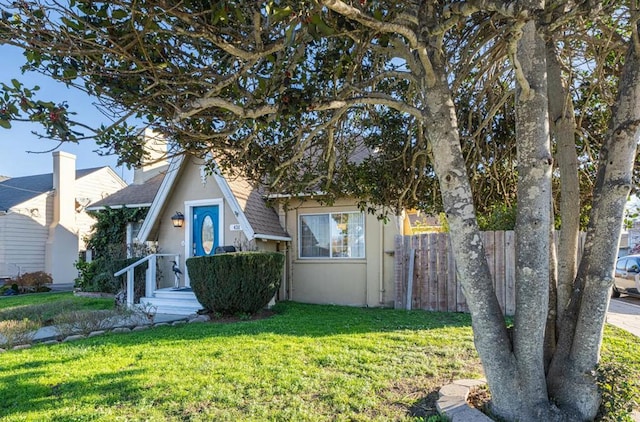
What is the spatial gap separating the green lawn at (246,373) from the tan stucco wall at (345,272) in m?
3.39

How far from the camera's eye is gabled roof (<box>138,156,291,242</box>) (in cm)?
1075

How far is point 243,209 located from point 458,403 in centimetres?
817

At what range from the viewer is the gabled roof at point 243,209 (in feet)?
35.3

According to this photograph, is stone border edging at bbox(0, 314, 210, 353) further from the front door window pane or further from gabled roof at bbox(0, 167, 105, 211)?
gabled roof at bbox(0, 167, 105, 211)

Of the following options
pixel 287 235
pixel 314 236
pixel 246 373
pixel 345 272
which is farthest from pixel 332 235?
pixel 246 373

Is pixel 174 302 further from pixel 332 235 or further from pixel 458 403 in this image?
pixel 458 403

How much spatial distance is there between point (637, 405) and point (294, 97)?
13.8ft

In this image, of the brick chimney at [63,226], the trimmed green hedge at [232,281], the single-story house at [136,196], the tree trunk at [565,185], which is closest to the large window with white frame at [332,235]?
the trimmed green hedge at [232,281]

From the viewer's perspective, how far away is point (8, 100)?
10.3ft

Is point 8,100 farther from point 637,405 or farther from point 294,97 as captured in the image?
point 637,405

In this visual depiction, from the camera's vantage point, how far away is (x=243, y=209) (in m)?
10.9

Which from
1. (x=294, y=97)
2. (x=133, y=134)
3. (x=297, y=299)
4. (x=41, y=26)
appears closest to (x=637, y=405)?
(x=294, y=97)

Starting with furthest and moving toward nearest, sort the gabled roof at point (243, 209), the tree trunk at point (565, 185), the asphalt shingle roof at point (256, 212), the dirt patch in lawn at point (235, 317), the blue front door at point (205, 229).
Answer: the blue front door at point (205, 229) < the asphalt shingle roof at point (256, 212) < the gabled roof at point (243, 209) < the dirt patch in lawn at point (235, 317) < the tree trunk at point (565, 185)

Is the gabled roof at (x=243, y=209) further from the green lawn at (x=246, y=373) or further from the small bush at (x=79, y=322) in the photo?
the small bush at (x=79, y=322)
